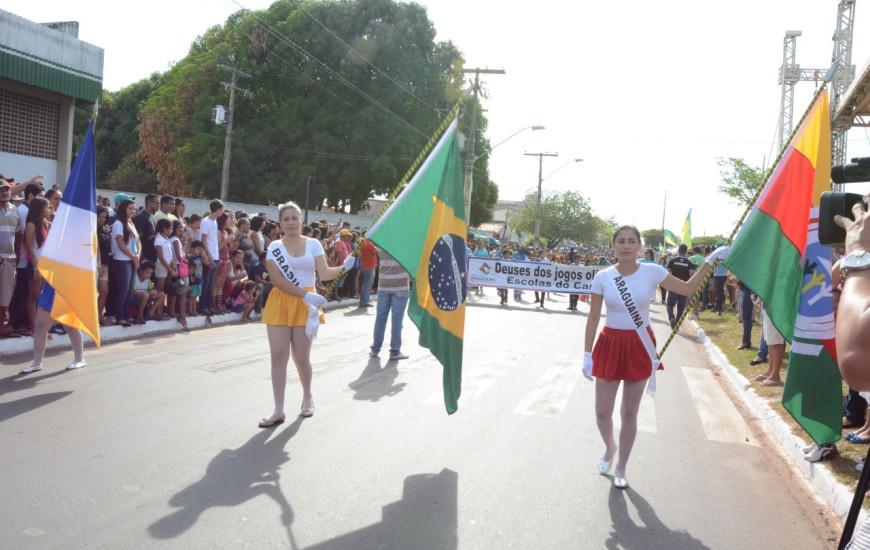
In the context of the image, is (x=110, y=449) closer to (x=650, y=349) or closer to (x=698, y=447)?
(x=650, y=349)

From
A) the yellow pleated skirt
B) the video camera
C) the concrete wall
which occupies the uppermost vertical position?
the concrete wall

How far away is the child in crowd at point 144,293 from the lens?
10383mm

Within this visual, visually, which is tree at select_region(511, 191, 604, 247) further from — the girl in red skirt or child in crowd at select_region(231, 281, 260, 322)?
the girl in red skirt

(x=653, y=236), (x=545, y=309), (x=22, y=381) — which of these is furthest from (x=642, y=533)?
(x=653, y=236)

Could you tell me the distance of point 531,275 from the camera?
2030 cm

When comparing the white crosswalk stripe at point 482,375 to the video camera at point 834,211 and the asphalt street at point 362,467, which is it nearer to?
the asphalt street at point 362,467

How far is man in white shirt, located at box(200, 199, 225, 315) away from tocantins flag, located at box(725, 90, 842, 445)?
28.7ft

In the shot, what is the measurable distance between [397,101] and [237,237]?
82.0 feet

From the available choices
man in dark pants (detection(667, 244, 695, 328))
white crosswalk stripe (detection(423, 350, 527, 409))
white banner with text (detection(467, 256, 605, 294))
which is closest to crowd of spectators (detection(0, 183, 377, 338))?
white crosswalk stripe (detection(423, 350, 527, 409))

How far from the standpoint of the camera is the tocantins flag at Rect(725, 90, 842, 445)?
15.7 feet

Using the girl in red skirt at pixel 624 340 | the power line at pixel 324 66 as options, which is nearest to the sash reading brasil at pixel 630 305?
the girl in red skirt at pixel 624 340

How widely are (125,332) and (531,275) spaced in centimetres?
1267

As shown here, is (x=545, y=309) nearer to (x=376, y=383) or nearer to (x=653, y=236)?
(x=376, y=383)

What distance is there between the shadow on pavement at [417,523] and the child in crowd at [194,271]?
785 cm
